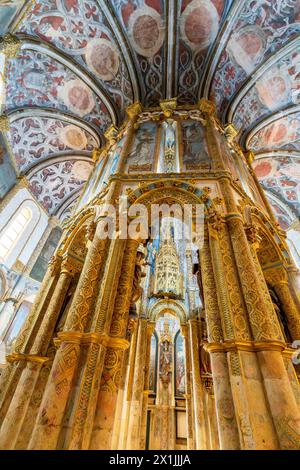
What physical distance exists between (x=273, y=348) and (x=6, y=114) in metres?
11.7

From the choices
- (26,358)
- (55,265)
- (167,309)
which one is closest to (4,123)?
(55,265)

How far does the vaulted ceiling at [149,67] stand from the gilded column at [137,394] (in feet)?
29.5

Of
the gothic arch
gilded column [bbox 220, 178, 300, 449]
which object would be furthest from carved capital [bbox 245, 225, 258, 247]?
the gothic arch

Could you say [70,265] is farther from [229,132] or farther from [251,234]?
[229,132]

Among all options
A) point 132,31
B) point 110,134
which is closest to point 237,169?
point 110,134

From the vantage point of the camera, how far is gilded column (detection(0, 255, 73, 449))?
3.11 meters

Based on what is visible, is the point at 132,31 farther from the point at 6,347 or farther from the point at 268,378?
the point at 6,347

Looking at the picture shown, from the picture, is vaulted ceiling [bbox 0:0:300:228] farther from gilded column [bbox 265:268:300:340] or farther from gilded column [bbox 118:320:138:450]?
gilded column [bbox 118:320:138:450]

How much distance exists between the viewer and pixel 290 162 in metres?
11.3

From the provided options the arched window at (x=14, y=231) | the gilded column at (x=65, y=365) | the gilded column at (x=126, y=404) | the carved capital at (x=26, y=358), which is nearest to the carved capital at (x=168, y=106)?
the gilded column at (x=65, y=365)

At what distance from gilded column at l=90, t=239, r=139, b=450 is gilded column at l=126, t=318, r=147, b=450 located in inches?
249

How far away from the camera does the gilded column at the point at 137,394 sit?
7612 millimetres

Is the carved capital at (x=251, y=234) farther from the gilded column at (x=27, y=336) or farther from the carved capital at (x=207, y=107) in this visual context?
the carved capital at (x=207, y=107)

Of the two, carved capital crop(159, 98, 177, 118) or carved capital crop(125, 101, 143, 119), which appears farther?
carved capital crop(125, 101, 143, 119)
